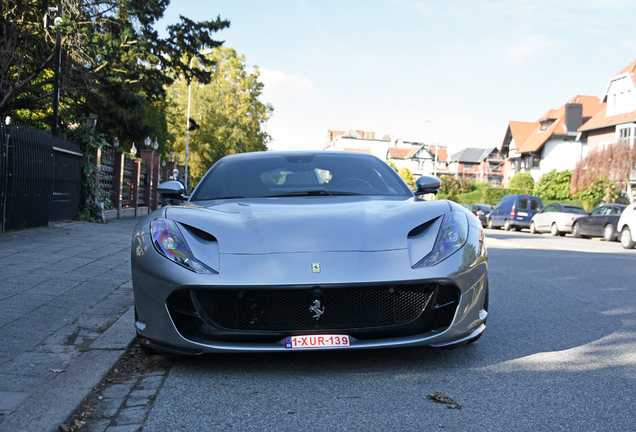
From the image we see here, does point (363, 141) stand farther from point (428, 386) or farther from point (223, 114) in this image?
point (428, 386)

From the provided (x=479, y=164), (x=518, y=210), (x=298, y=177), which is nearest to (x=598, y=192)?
(x=518, y=210)

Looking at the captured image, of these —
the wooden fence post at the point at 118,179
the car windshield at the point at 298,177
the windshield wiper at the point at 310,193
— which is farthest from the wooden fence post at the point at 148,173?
the windshield wiper at the point at 310,193

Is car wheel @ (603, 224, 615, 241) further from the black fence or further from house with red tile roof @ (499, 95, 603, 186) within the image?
house with red tile roof @ (499, 95, 603, 186)

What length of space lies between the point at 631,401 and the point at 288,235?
1922 millimetres

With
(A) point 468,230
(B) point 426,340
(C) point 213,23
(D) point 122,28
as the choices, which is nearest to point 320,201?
(A) point 468,230

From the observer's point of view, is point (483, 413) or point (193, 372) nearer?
point (483, 413)

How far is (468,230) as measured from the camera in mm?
3744

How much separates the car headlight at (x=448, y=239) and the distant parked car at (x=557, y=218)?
74.4 ft

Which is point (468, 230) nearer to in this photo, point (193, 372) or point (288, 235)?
point (288, 235)

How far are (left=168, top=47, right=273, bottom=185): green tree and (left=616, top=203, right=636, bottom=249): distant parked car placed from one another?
3880 centimetres

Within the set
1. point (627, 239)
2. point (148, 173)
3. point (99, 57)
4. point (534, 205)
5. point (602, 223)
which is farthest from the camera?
point (534, 205)

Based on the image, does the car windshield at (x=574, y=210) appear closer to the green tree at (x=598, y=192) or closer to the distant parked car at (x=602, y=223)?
the distant parked car at (x=602, y=223)

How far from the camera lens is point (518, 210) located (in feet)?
97.7

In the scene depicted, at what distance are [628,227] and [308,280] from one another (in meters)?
16.8
